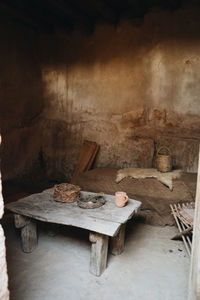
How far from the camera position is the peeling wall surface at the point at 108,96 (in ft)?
14.2

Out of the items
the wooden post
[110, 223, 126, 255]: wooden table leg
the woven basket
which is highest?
the woven basket

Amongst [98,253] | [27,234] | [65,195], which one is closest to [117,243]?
[98,253]

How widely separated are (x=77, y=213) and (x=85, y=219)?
0.55 feet

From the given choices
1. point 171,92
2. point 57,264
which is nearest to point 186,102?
point 171,92

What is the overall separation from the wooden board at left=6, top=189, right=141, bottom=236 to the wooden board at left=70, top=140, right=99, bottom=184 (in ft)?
6.22

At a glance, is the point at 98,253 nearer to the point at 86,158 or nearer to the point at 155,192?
the point at 155,192

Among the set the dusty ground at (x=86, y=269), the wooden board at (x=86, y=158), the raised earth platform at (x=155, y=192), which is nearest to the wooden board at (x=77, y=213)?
the dusty ground at (x=86, y=269)

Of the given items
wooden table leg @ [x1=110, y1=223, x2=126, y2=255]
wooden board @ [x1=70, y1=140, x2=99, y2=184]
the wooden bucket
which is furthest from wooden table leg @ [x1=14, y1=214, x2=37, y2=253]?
the wooden bucket

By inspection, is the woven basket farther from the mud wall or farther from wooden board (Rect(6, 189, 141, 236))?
the mud wall

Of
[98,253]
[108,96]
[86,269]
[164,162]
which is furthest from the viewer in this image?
[108,96]

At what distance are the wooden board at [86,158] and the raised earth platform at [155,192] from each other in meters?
0.88

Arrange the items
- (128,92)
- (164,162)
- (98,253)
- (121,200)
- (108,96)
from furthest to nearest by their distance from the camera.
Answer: (108,96)
(128,92)
(164,162)
(121,200)
(98,253)

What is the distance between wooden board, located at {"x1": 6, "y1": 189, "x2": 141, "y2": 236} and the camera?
8.15 feet

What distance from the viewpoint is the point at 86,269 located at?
2711 millimetres
